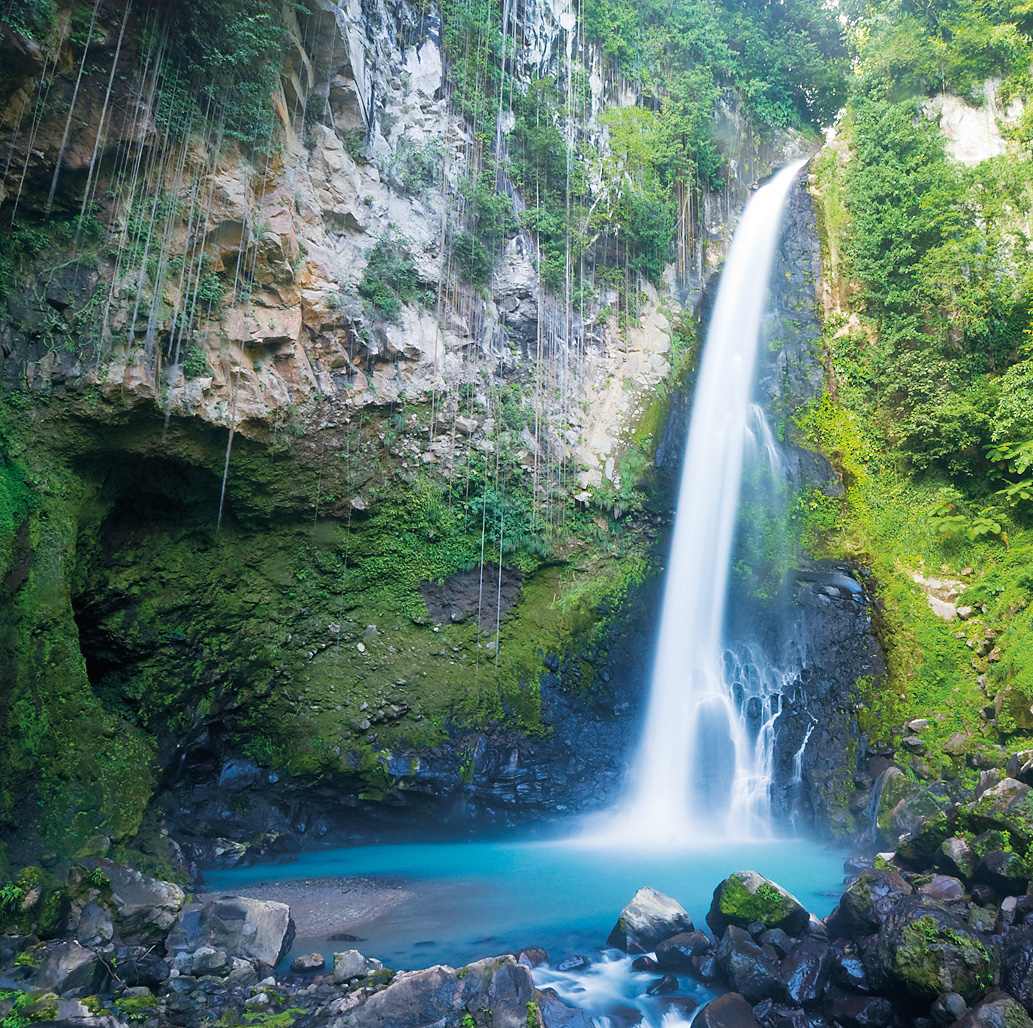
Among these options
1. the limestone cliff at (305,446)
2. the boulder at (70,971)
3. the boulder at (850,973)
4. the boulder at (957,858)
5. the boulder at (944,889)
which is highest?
the limestone cliff at (305,446)

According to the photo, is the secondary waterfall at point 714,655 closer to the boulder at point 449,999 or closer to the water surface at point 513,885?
the water surface at point 513,885

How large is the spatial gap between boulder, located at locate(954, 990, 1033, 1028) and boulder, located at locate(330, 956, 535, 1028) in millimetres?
3032

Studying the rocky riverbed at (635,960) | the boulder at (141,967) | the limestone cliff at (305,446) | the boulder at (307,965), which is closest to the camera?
the rocky riverbed at (635,960)

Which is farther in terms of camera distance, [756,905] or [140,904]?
[140,904]

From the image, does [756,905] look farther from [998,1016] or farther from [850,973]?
[998,1016]

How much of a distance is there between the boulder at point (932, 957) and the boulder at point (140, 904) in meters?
6.34

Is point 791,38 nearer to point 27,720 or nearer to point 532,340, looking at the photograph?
point 532,340

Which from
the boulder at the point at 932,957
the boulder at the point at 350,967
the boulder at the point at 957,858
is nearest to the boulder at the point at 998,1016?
the boulder at the point at 932,957

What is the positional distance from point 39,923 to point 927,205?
18752mm

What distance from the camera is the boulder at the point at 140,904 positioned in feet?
19.9

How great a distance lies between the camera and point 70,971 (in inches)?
196

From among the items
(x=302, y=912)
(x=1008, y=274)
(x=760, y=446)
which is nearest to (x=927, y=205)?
(x=1008, y=274)

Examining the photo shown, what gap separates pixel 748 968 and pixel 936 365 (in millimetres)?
12541

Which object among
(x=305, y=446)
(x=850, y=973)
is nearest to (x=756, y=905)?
(x=850, y=973)
